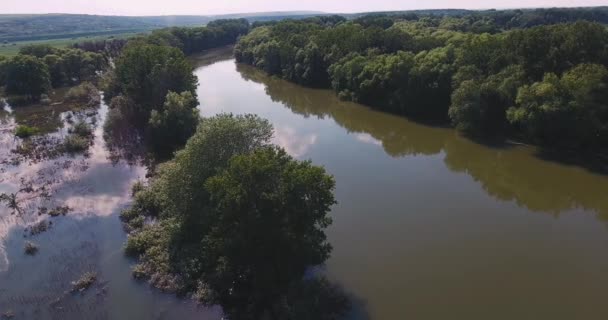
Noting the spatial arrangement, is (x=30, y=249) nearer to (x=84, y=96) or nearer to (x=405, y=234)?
(x=405, y=234)

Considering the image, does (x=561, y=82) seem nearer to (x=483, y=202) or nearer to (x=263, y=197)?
(x=483, y=202)

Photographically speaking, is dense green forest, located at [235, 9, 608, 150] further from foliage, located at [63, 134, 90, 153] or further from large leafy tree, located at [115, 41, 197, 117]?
foliage, located at [63, 134, 90, 153]

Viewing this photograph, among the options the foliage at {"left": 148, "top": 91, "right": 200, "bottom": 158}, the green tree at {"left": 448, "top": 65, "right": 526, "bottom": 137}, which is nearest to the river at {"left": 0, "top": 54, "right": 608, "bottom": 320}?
the green tree at {"left": 448, "top": 65, "right": 526, "bottom": 137}

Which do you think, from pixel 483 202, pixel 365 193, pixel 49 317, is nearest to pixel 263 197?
pixel 49 317

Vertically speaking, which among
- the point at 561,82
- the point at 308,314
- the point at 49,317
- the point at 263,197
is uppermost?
the point at 561,82

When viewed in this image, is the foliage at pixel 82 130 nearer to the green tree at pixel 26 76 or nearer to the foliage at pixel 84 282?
the green tree at pixel 26 76

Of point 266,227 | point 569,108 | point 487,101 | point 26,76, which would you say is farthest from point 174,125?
point 26,76
